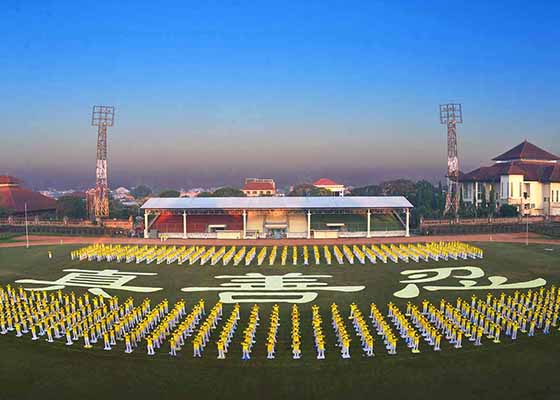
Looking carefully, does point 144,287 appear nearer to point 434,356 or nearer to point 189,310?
point 189,310

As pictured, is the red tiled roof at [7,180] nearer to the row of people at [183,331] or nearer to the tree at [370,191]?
the row of people at [183,331]

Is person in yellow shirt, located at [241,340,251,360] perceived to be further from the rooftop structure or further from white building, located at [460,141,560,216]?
white building, located at [460,141,560,216]

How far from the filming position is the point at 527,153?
81188 mm

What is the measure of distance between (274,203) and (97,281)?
1024 inches

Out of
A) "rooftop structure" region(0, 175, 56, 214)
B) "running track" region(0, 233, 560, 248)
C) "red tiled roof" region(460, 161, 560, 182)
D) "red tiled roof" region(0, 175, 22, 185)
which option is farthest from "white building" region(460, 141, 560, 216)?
Answer: "red tiled roof" region(0, 175, 22, 185)

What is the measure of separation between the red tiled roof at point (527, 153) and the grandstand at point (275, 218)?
1537 inches

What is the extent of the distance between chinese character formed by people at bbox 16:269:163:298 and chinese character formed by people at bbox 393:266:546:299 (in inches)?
596

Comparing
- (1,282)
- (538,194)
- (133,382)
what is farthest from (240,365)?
(538,194)

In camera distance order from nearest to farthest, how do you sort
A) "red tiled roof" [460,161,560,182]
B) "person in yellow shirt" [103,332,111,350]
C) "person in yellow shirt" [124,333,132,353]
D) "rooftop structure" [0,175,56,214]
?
"person in yellow shirt" [124,333,132,353] < "person in yellow shirt" [103,332,111,350] < "rooftop structure" [0,175,56,214] < "red tiled roof" [460,161,560,182]

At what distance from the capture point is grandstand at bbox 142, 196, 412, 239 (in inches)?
1957

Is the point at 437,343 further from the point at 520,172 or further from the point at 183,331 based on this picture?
the point at 520,172

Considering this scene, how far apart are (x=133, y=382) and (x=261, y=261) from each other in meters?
20.7

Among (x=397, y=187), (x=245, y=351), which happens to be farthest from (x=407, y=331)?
(x=397, y=187)

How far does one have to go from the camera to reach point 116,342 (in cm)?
1772
